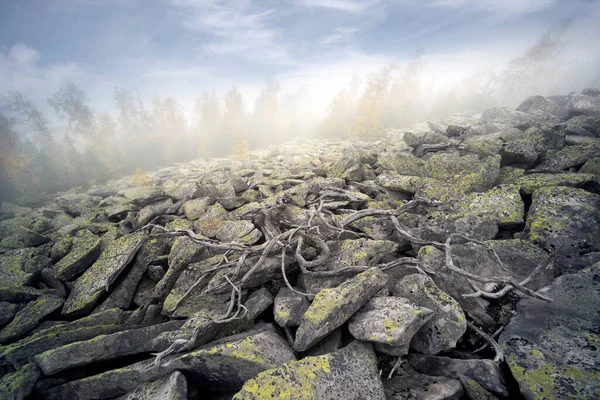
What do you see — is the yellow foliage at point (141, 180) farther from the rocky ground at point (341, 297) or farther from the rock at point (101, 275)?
the rocky ground at point (341, 297)

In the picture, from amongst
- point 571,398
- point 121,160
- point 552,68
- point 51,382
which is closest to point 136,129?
point 121,160

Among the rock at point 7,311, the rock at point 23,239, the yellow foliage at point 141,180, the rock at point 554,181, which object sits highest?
the rock at point 554,181

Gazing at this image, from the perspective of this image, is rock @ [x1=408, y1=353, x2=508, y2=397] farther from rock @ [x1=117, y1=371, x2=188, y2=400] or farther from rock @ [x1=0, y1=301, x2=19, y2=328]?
rock @ [x1=0, y1=301, x2=19, y2=328]

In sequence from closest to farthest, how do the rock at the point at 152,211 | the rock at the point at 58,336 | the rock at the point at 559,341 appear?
the rock at the point at 559,341 → the rock at the point at 58,336 → the rock at the point at 152,211

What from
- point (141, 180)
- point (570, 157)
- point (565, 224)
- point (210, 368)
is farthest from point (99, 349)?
point (141, 180)

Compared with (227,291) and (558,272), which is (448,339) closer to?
(558,272)

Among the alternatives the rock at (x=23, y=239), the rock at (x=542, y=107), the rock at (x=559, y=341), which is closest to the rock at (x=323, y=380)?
the rock at (x=559, y=341)

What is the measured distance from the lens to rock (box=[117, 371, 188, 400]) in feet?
11.5

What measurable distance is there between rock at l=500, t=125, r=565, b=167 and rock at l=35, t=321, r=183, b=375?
12.3 meters

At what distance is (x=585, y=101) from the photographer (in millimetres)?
19781

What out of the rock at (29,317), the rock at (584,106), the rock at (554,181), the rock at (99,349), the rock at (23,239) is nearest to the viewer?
the rock at (99,349)

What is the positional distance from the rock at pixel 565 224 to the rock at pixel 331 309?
4.29 m

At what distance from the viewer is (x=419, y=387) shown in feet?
11.2

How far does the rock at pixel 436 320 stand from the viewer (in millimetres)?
3729
